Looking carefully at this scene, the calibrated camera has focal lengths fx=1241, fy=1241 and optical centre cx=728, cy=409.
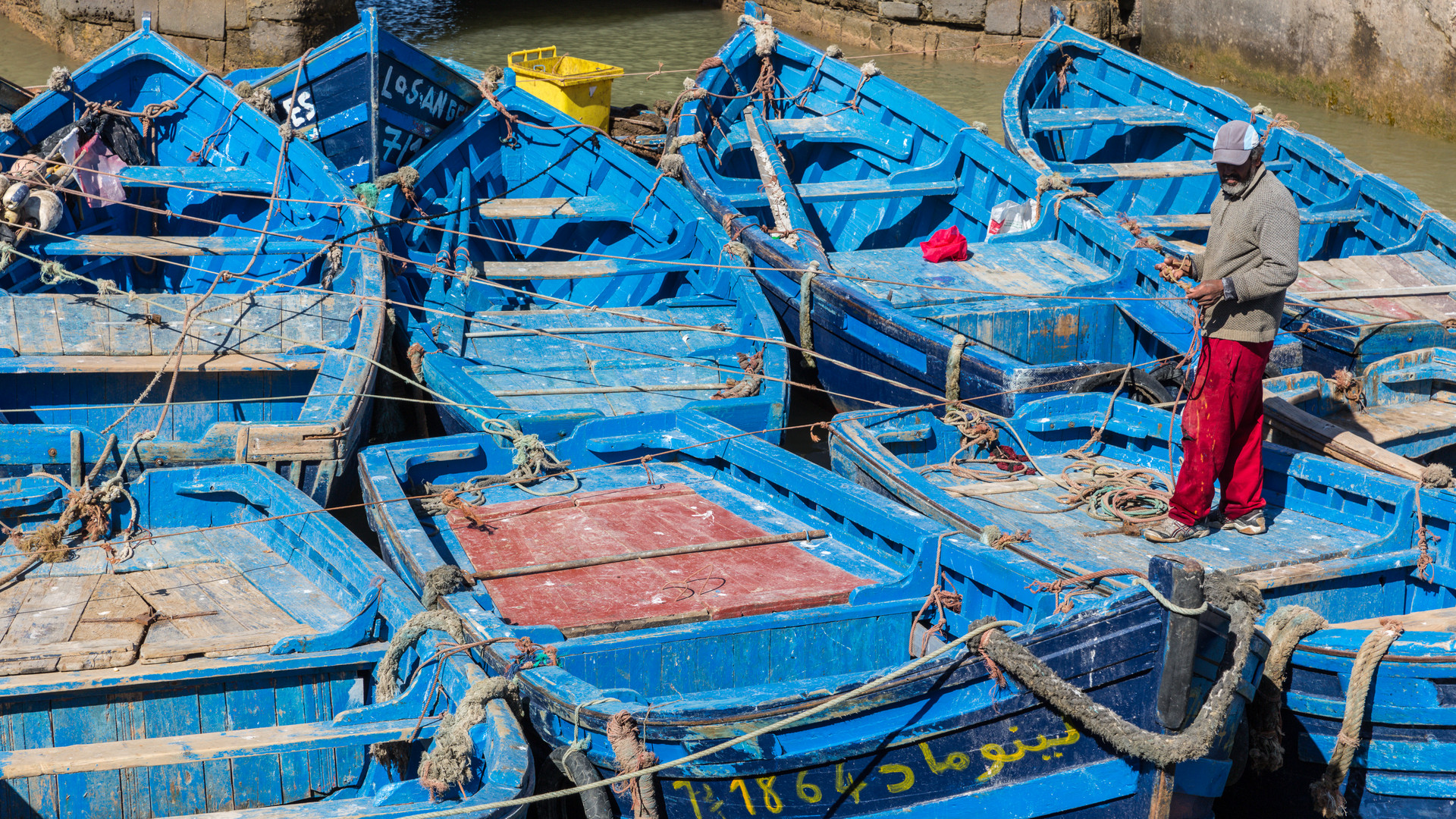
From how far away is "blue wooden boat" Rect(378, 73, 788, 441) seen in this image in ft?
21.8

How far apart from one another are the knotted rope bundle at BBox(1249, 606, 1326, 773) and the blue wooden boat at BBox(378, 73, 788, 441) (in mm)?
3057

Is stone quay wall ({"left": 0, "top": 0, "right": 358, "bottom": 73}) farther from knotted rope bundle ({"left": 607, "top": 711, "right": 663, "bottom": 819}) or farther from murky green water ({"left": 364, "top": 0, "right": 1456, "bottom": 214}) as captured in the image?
knotted rope bundle ({"left": 607, "top": 711, "right": 663, "bottom": 819})

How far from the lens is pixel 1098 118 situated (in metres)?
10.2

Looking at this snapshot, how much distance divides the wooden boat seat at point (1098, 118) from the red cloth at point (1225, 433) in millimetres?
5508

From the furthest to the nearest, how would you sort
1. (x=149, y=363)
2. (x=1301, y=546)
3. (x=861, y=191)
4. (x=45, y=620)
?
(x=861, y=191)
(x=149, y=363)
(x=1301, y=546)
(x=45, y=620)

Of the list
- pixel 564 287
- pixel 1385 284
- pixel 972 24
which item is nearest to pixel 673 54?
pixel 972 24

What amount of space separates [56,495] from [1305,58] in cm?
1512

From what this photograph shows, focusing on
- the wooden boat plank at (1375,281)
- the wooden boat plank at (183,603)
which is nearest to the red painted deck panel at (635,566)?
the wooden boat plank at (183,603)

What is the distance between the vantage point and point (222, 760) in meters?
4.19

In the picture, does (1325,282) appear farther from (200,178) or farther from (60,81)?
(60,81)

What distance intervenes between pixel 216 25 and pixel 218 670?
45.4ft

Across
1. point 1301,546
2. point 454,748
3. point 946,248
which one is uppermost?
point 946,248

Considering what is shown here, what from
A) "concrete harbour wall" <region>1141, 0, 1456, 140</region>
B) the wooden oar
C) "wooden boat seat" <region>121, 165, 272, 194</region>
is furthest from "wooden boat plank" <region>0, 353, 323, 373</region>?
"concrete harbour wall" <region>1141, 0, 1456, 140</region>

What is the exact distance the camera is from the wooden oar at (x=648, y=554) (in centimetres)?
502
